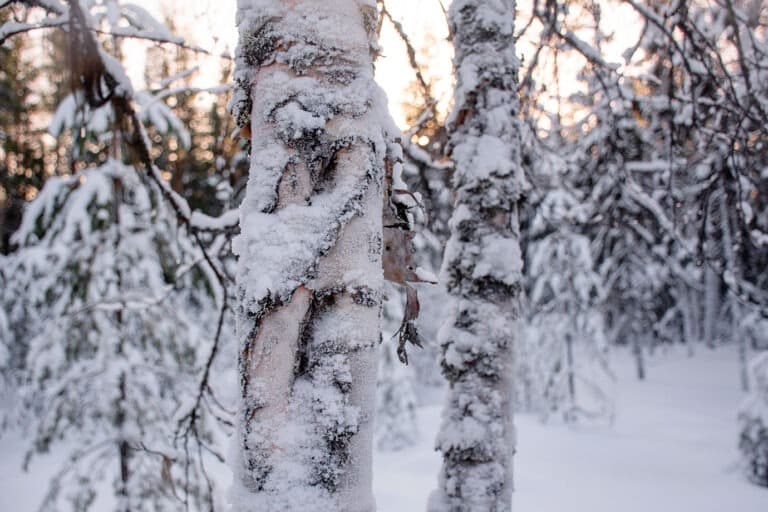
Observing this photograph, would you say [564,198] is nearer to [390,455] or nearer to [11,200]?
[390,455]

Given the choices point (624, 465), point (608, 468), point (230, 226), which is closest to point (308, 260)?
point (230, 226)

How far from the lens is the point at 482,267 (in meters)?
2.34

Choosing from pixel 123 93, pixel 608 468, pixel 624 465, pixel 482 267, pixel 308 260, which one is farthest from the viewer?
pixel 624 465

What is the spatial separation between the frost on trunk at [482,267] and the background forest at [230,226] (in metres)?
0.13

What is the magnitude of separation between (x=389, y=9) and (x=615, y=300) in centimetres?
1772

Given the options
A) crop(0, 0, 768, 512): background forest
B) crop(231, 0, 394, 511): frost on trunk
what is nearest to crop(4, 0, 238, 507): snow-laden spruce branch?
crop(0, 0, 768, 512): background forest

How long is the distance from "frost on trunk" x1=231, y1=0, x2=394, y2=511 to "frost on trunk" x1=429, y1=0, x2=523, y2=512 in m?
1.50

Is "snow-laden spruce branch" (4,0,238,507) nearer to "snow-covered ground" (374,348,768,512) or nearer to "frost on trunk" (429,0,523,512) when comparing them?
"frost on trunk" (429,0,523,512)

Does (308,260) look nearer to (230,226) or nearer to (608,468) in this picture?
(230,226)

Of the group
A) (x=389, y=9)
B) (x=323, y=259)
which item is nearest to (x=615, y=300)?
(x=389, y=9)

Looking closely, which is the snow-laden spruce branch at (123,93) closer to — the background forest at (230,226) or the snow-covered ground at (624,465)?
the background forest at (230,226)

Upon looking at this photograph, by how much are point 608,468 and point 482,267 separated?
341 inches

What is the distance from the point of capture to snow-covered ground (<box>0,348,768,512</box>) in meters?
7.40

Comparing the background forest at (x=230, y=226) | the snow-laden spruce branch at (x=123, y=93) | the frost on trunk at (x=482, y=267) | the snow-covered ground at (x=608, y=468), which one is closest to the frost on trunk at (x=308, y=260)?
the background forest at (x=230, y=226)
